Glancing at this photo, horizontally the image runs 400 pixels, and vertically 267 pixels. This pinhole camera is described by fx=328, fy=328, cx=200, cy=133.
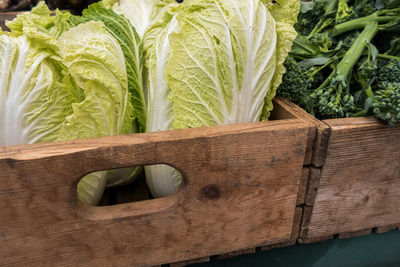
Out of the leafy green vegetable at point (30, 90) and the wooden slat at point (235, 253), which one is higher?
the leafy green vegetable at point (30, 90)

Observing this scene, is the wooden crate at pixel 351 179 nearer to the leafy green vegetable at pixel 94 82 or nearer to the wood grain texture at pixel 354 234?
the wood grain texture at pixel 354 234

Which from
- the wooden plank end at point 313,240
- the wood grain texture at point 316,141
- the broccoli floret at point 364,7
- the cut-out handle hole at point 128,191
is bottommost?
the wooden plank end at point 313,240

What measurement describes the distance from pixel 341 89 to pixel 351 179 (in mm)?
333

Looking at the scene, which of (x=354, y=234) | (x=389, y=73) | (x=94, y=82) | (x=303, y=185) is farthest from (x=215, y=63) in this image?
(x=354, y=234)

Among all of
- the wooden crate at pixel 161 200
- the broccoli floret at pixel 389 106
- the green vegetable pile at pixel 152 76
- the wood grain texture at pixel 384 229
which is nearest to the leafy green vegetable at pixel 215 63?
the green vegetable pile at pixel 152 76

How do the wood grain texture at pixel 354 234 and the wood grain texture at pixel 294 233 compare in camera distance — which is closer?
the wood grain texture at pixel 294 233

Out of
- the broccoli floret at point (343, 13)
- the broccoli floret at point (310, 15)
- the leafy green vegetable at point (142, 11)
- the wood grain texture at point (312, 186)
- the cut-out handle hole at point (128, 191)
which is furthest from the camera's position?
the broccoli floret at point (310, 15)

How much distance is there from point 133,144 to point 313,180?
0.60 m

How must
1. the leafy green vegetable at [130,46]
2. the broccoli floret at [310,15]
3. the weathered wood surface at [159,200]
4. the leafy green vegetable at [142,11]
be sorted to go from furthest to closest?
the broccoli floret at [310,15] → the leafy green vegetable at [142,11] → the leafy green vegetable at [130,46] → the weathered wood surface at [159,200]

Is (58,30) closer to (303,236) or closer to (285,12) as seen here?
(285,12)

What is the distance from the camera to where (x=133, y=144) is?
0.85 meters

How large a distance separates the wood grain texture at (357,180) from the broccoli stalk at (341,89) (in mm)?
108

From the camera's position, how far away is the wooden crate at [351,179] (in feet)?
3.38

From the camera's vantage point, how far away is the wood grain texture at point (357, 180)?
1.04m
